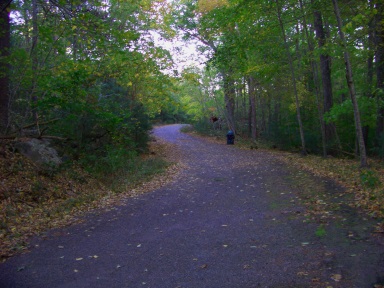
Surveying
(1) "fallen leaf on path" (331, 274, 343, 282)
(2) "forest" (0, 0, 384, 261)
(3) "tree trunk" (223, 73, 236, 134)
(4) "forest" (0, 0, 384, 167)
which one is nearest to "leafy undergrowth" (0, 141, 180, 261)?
(2) "forest" (0, 0, 384, 261)

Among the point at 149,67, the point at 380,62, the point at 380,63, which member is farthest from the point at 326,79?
the point at 149,67

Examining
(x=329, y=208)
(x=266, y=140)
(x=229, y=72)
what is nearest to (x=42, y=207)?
(x=329, y=208)

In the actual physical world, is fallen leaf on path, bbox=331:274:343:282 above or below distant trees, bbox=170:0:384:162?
below

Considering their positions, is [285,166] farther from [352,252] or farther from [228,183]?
[352,252]

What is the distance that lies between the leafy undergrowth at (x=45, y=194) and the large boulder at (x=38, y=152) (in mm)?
302

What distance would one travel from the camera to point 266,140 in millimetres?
25406

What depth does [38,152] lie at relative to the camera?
460 inches

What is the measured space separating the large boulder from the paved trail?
415cm

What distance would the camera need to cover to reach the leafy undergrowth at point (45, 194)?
7.15 meters

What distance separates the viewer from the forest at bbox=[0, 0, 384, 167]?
34.7 feet

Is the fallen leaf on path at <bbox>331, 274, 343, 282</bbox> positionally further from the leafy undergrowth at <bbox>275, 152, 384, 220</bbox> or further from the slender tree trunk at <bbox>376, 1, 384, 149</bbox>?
the slender tree trunk at <bbox>376, 1, 384, 149</bbox>

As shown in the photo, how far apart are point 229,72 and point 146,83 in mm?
9757

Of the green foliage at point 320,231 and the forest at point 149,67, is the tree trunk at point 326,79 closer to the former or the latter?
the forest at point 149,67

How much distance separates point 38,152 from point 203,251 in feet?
27.3
